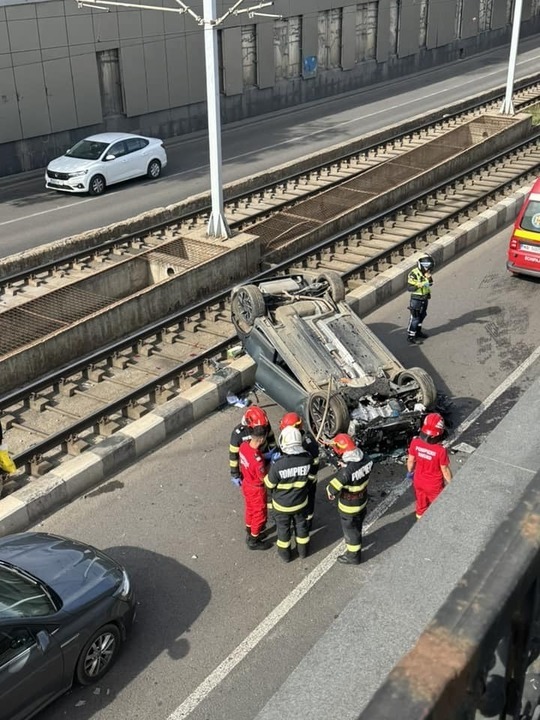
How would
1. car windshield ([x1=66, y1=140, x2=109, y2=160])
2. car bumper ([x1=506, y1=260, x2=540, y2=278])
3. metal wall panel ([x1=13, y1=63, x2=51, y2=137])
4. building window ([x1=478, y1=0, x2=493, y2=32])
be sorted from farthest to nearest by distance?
building window ([x1=478, y1=0, x2=493, y2=32]) → metal wall panel ([x1=13, y1=63, x2=51, y2=137]) → car windshield ([x1=66, y1=140, x2=109, y2=160]) → car bumper ([x1=506, y1=260, x2=540, y2=278])

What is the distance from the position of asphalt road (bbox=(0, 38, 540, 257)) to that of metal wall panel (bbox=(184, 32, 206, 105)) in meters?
1.82

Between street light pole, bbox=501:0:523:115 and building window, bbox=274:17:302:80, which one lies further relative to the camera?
building window, bbox=274:17:302:80

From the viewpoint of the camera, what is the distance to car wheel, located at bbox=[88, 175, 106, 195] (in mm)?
24672

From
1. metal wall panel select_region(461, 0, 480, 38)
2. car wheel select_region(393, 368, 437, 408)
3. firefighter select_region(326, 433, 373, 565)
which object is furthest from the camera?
metal wall panel select_region(461, 0, 480, 38)

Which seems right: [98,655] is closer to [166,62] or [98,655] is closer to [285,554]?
[285,554]

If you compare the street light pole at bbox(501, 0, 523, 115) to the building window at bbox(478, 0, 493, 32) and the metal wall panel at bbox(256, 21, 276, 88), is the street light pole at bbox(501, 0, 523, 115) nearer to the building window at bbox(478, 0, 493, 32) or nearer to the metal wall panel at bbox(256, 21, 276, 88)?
the metal wall panel at bbox(256, 21, 276, 88)

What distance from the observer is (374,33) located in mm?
45781

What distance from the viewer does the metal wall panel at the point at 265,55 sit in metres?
37.9

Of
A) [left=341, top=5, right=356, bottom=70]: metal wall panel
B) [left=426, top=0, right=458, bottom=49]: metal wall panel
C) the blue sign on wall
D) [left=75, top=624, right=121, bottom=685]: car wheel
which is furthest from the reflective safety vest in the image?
[left=426, top=0, right=458, bottom=49]: metal wall panel

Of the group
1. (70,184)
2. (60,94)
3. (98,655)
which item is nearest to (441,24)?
(60,94)

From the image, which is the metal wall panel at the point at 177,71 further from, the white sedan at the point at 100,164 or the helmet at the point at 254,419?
the helmet at the point at 254,419

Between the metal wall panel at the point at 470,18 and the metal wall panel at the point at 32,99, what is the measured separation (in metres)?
35.5

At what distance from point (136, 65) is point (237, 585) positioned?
1111 inches

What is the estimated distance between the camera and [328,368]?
35.8ft
